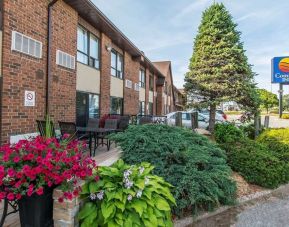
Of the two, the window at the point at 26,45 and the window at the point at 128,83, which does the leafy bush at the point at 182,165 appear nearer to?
the window at the point at 26,45

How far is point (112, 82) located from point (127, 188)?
1012cm

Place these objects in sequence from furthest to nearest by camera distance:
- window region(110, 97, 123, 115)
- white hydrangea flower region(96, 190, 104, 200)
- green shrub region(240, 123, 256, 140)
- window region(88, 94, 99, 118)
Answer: window region(110, 97, 123, 115), green shrub region(240, 123, 256, 140), window region(88, 94, 99, 118), white hydrangea flower region(96, 190, 104, 200)

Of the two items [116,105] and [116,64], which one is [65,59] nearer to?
[116,64]

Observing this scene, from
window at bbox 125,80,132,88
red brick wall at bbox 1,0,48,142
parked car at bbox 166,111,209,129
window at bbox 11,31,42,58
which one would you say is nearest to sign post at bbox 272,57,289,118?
parked car at bbox 166,111,209,129

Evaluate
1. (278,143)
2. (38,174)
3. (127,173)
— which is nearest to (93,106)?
(278,143)

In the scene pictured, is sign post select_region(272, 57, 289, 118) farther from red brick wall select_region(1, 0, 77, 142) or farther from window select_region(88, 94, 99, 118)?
red brick wall select_region(1, 0, 77, 142)

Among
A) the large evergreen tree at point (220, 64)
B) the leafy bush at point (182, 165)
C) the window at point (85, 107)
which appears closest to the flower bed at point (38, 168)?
the leafy bush at point (182, 165)

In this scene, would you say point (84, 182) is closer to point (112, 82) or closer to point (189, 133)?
point (189, 133)

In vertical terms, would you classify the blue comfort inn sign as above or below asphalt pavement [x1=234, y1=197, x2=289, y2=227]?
above

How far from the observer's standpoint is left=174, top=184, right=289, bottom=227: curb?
3.85 metres

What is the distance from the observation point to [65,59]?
8.12 meters

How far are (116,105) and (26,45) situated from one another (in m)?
7.33

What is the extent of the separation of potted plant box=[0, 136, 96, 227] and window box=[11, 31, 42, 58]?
4282 millimetres

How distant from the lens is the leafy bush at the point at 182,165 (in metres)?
3.94
